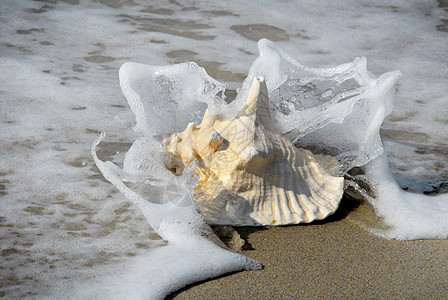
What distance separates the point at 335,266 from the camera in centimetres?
237

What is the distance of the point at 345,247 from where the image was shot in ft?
8.29

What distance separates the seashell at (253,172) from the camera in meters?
2.62

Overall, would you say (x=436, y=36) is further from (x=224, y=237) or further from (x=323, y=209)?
(x=224, y=237)

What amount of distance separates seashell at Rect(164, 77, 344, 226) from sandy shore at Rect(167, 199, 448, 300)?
0.09 m

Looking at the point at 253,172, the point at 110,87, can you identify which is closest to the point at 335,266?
the point at 253,172

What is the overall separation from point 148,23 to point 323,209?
13.9ft

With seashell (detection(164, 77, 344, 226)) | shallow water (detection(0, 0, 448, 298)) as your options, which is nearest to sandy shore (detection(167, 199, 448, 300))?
seashell (detection(164, 77, 344, 226))

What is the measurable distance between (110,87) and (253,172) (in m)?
2.19

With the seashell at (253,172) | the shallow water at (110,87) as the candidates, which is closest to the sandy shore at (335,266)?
the seashell at (253,172)

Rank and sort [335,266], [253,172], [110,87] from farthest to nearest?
[110,87] → [253,172] → [335,266]

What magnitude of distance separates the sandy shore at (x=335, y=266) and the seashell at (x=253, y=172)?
0.09m

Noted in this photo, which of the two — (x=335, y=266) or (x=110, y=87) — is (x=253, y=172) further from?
(x=110, y=87)

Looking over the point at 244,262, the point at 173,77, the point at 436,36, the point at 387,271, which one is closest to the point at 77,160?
the point at 173,77

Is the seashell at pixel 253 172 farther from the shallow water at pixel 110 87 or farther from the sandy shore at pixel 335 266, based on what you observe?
the shallow water at pixel 110 87
